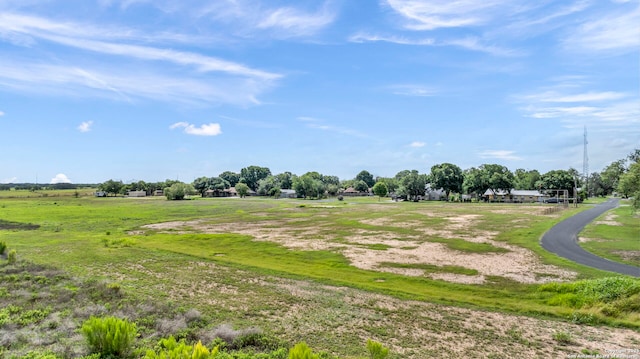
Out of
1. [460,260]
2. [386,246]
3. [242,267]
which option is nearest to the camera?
[242,267]

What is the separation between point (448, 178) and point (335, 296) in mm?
106282

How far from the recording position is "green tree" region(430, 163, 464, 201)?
373ft

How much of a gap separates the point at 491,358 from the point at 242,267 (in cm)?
1500

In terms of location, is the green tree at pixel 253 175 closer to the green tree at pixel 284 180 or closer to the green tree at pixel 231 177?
the green tree at pixel 231 177

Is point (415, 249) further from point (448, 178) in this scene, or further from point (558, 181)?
point (558, 181)

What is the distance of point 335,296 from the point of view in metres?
15.7

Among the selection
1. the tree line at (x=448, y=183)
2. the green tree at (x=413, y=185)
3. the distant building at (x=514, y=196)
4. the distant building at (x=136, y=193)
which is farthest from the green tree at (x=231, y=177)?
the distant building at (x=514, y=196)

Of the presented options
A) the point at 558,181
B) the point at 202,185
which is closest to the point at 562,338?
the point at 558,181

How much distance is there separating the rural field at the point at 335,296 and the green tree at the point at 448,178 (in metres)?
86.4

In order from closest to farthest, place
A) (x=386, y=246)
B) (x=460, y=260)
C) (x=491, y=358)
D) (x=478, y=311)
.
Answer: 1. (x=491, y=358)
2. (x=478, y=311)
3. (x=460, y=260)
4. (x=386, y=246)

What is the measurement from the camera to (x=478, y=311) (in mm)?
14008

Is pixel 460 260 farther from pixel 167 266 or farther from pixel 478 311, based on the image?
pixel 167 266

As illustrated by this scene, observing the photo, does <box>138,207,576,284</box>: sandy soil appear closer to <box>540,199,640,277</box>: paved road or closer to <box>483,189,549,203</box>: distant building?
<box>540,199,640,277</box>: paved road

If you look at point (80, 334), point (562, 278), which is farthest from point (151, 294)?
point (562, 278)
